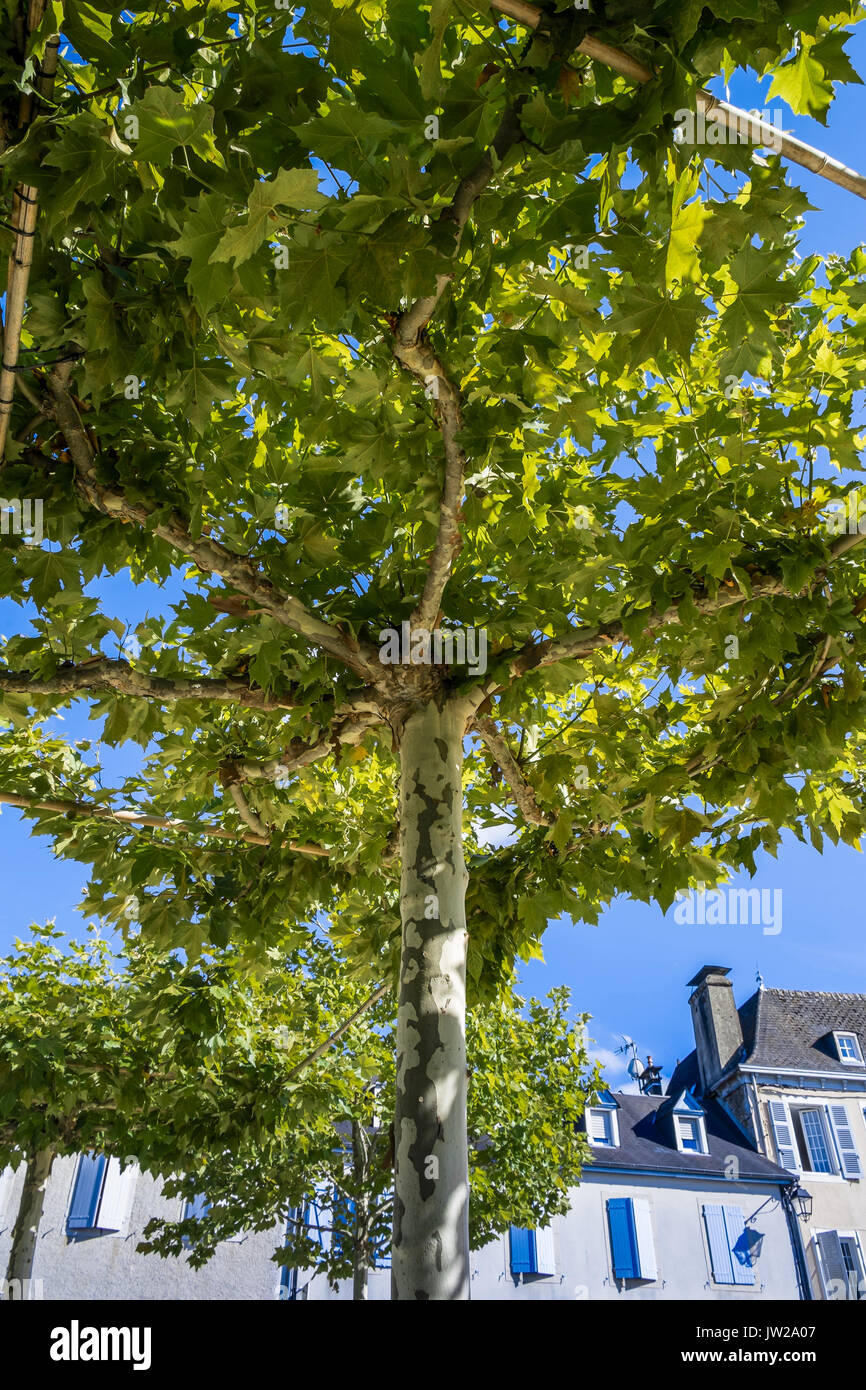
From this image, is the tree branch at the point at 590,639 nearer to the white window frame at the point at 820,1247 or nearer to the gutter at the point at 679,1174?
the gutter at the point at 679,1174

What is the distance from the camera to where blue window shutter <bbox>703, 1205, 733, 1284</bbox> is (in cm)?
2042

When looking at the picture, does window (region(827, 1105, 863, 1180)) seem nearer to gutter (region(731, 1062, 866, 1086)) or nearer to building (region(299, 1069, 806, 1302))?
gutter (region(731, 1062, 866, 1086))

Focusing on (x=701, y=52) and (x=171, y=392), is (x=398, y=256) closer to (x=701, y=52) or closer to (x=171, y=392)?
(x=701, y=52)

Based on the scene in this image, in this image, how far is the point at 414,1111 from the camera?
2.77m

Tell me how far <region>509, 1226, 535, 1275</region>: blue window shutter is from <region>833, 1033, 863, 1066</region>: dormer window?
1107 centimetres

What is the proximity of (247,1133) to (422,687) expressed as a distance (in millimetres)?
4206

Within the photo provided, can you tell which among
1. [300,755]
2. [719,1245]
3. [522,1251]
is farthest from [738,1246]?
[300,755]

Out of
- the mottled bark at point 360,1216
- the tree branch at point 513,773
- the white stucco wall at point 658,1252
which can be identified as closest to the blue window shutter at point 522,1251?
the white stucco wall at point 658,1252

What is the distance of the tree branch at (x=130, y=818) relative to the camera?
4.04m

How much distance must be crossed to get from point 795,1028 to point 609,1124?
784 centimetres

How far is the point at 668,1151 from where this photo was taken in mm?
22531

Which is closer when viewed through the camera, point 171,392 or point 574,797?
point 171,392

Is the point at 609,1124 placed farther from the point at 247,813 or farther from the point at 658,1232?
the point at 247,813
